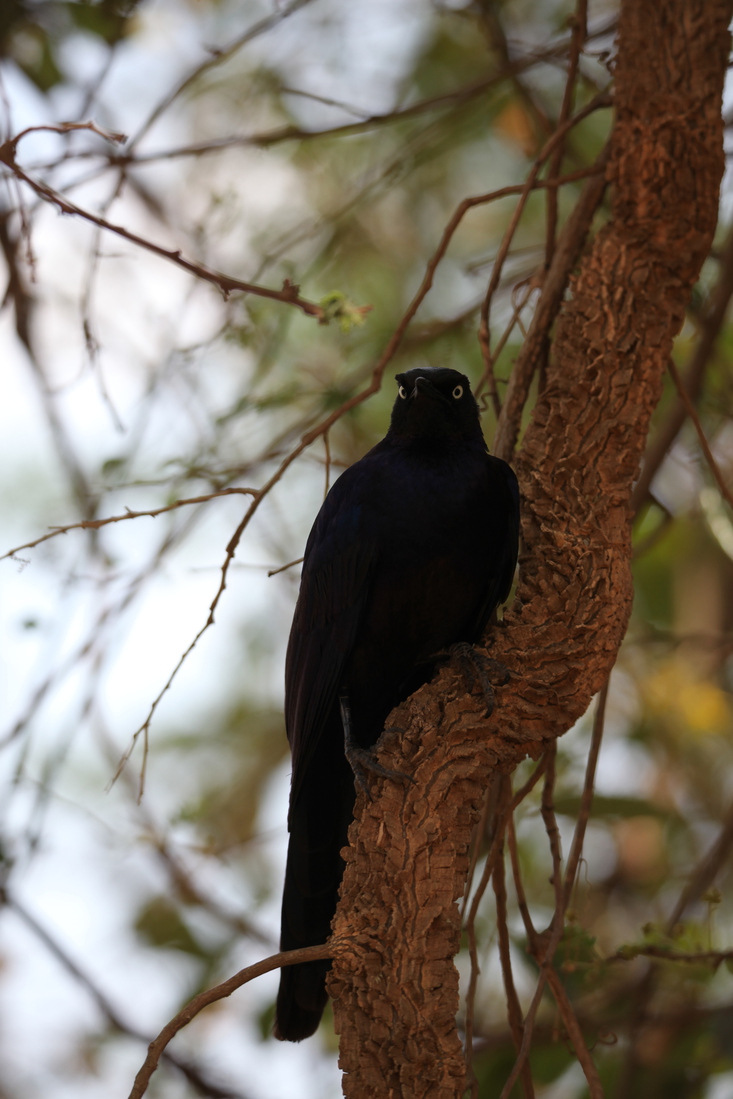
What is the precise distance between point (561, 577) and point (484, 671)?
324mm

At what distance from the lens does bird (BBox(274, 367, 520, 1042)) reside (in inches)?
115

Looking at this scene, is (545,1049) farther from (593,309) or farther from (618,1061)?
(593,309)

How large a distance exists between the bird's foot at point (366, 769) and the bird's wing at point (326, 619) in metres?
0.20

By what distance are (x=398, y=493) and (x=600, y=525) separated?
63 cm

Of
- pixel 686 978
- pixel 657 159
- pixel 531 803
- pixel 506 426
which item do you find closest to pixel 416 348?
pixel 506 426

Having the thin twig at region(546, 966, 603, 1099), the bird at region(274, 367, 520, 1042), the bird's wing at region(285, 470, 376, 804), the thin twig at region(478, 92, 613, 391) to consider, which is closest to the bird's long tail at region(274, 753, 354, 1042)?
the bird at region(274, 367, 520, 1042)

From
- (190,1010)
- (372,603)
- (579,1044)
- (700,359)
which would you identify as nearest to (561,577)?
(372,603)

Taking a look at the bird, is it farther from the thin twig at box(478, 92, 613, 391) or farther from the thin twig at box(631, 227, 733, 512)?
the thin twig at box(631, 227, 733, 512)

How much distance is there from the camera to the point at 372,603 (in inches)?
118

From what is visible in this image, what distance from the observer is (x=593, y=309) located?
9.29 ft

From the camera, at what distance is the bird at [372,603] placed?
2.91 meters

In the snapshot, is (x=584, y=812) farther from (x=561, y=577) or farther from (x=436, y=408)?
(x=436, y=408)

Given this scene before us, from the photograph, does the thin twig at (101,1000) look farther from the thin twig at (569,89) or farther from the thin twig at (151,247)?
the thin twig at (569,89)

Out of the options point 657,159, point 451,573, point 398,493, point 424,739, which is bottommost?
point 424,739
